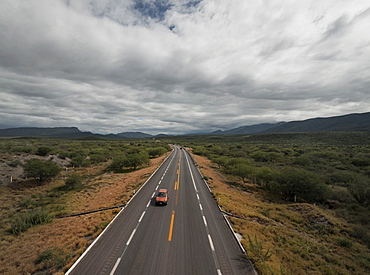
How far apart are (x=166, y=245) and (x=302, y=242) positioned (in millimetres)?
14095

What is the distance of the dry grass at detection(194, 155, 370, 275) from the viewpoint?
12.3 m

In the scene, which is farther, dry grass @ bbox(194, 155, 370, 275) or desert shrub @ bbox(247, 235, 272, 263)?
dry grass @ bbox(194, 155, 370, 275)

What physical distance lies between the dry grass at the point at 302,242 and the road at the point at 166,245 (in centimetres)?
195

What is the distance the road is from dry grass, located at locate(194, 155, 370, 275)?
6.40 feet

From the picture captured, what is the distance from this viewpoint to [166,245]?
1243 centimetres

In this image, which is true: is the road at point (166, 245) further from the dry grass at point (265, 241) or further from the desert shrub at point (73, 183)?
the desert shrub at point (73, 183)

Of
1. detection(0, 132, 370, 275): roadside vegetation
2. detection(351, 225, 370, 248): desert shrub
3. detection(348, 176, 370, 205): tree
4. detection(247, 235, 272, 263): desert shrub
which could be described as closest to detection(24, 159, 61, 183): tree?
detection(0, 132, 370, 275): roadside vegetation

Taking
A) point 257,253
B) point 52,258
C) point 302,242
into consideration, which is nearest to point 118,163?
point 52,258

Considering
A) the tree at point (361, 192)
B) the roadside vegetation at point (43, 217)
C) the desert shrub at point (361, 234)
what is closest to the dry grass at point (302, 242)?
the desert shrub at point (361, 234)

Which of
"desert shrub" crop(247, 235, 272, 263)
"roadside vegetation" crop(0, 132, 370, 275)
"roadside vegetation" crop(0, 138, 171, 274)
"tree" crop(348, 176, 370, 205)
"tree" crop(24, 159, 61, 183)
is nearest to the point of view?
"desert shrub" crop(247, 235, 272, 263)

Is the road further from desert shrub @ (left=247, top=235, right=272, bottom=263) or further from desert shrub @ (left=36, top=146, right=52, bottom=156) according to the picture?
desert shrub @ (left=36, top=146, right=52, bottom=156)

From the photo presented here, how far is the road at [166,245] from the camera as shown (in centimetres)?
1028

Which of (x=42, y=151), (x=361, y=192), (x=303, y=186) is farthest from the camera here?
(x=42, y=151)

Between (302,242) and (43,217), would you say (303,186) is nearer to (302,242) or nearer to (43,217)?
(302,242)
